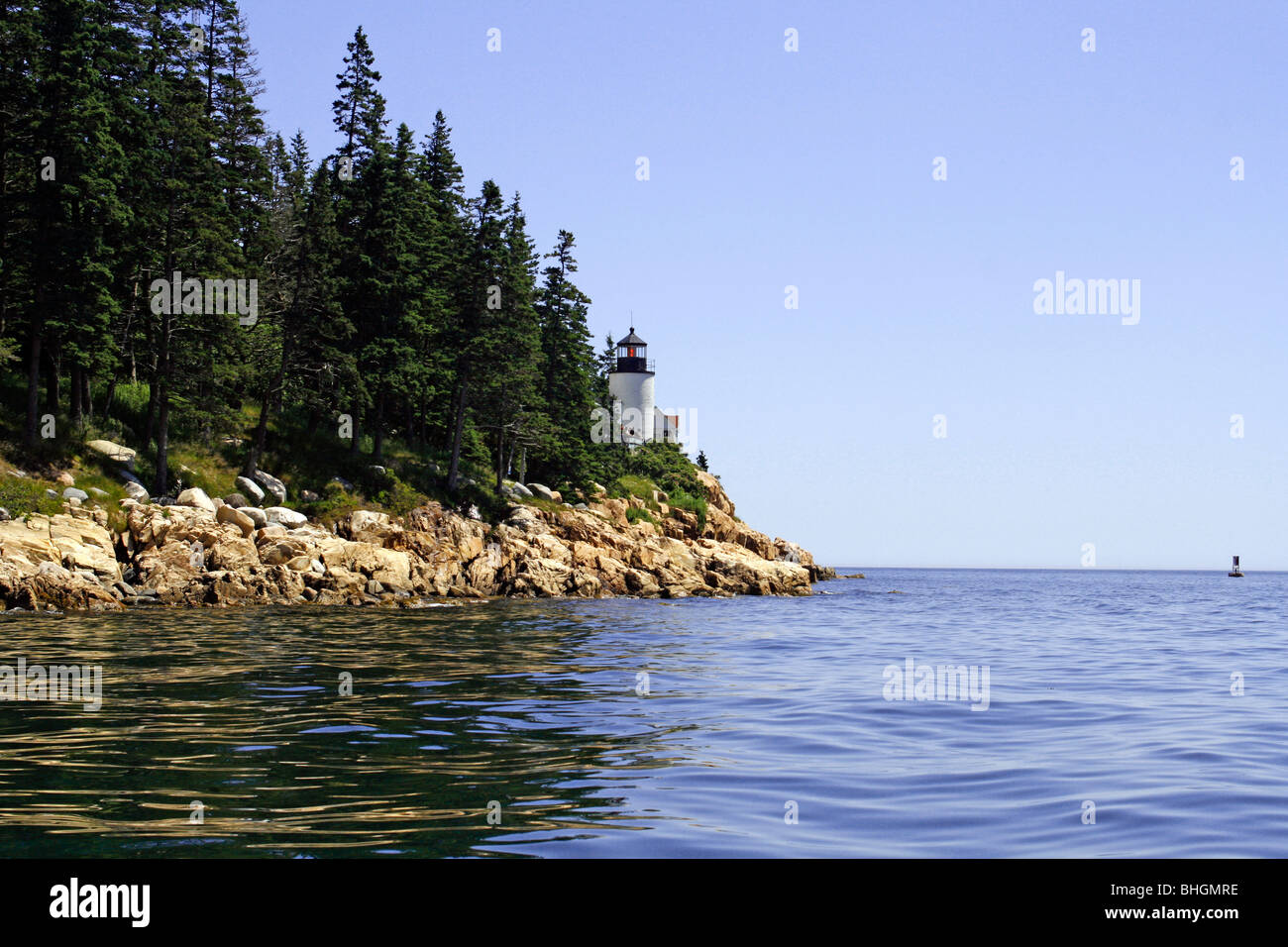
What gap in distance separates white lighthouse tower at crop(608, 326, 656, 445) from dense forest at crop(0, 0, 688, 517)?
858 inches

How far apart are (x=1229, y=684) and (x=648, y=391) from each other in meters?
76.5

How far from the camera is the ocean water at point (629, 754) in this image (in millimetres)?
8148

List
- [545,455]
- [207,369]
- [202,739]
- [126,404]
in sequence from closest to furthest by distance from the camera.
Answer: [202,739], [207,369], [126,404], [545,455]

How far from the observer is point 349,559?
44188 mm

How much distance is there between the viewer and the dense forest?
4203 centimetres

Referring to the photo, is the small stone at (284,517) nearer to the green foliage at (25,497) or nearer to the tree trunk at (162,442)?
the tree trunk at (162,442)

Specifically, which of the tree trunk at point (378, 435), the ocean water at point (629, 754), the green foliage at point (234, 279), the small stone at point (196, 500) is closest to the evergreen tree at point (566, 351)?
the green foliage at point (234, 279)

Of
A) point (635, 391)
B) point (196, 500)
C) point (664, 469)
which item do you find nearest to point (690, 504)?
point (664, 469)

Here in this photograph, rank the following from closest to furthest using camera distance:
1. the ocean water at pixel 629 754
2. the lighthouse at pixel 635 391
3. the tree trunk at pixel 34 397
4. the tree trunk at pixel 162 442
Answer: the ocean water at pixel 629 754 < the tree trunk at pixel 34 397 < the tree trunk at pixel 162 442 < the lighthouse at pixel 635 391

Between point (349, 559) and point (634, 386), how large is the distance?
51.7 m

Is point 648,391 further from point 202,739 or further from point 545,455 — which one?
point 202,739

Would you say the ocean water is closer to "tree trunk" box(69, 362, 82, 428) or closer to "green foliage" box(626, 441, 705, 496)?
"tree trunk" box(69, 362, 82, 428)
